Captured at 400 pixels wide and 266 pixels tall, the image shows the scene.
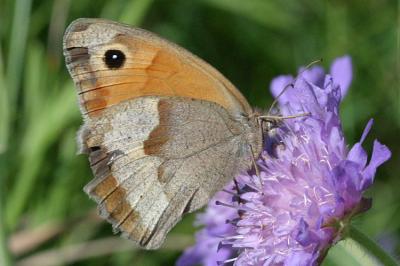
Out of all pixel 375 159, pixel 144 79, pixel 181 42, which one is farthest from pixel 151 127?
pixel 181 42

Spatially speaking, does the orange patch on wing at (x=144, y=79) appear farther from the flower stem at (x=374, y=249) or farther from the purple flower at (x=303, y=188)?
the flower stem at (x=374, y=249)

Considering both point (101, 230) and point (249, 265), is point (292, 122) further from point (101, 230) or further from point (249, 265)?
point (101, 230)

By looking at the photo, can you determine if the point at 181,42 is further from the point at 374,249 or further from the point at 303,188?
the point at 374,249

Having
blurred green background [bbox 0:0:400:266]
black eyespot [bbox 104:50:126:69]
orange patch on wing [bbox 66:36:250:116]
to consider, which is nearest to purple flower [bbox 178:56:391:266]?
orange patch on wing [bbox 66:36:250:116]

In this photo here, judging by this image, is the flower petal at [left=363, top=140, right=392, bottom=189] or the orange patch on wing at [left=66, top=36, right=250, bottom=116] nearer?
the flower petal at [left=363, top=140, right=392, bottom=189]

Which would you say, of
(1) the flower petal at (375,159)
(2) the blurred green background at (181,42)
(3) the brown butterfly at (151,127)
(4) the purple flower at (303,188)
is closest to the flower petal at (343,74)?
(4) the purple flower at (303,188)

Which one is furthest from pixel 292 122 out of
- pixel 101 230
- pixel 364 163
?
pixel 101 230

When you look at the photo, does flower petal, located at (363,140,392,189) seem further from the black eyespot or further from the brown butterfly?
the black eyespot
